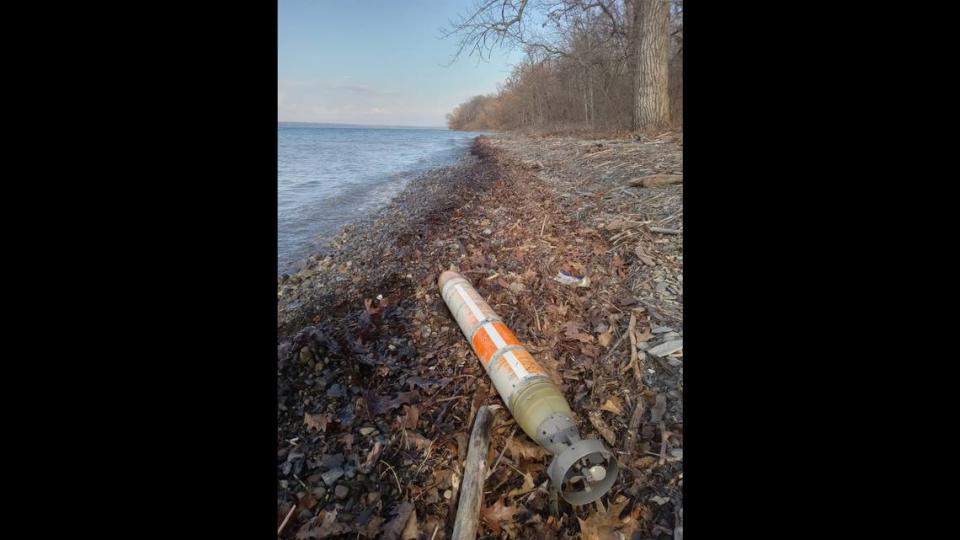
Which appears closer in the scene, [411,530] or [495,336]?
[411,530]

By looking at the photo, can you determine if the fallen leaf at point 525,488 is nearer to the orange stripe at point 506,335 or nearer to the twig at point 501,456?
the twig at point 501,456

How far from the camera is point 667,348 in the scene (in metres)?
2.49

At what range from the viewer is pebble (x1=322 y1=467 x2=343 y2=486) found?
6.46 ft

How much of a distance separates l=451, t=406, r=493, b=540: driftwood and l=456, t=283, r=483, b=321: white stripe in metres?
0.78

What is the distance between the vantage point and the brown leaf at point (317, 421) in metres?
2.28

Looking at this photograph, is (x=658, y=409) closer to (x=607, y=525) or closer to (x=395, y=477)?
(x=607, y=525)

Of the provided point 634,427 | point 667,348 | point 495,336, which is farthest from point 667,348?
point 495,336

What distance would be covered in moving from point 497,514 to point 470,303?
148cm

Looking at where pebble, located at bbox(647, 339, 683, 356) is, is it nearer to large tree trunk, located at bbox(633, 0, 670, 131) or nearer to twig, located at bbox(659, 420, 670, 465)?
twig, located at bbox(659, 420, 670, 465)

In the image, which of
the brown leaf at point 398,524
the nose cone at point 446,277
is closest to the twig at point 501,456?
the brown leaf at point 398,524
